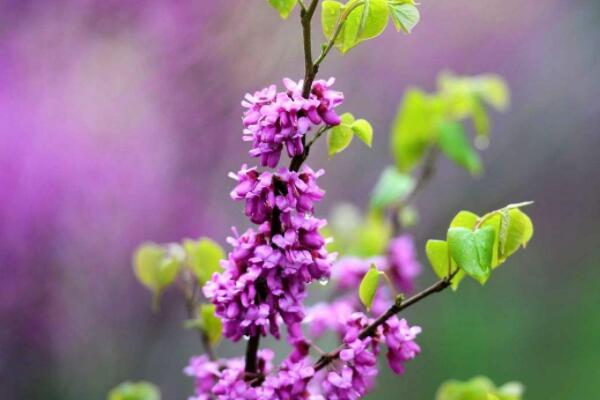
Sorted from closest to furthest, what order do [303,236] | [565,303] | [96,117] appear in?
1. [303,236]
2. [96,117]
3. [565,303]

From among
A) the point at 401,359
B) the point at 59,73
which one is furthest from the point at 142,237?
the point at 401,359

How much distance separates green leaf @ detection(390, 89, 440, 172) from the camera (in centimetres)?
93

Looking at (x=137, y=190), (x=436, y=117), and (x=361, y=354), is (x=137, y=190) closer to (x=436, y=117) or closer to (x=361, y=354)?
(x=436, y=117)

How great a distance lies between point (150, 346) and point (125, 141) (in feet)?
1.24

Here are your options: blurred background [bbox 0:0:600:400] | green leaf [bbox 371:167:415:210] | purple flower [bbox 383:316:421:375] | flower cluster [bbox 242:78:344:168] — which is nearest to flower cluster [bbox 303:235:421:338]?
green leaf [bbox 371:167:415:210]

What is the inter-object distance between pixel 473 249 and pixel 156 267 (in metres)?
0.30

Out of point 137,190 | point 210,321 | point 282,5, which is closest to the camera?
point 282,5

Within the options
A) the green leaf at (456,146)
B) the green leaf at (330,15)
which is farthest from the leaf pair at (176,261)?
the green leaf at (456,146)

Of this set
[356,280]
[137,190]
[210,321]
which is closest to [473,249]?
[210,321]

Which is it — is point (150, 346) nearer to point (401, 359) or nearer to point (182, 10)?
point (182, 10)

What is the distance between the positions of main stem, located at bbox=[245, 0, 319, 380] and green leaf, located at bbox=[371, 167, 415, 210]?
0.39m

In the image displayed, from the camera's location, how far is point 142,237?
1441 mm

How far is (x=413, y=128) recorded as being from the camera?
0.93 m

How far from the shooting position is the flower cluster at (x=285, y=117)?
1.57 ft
